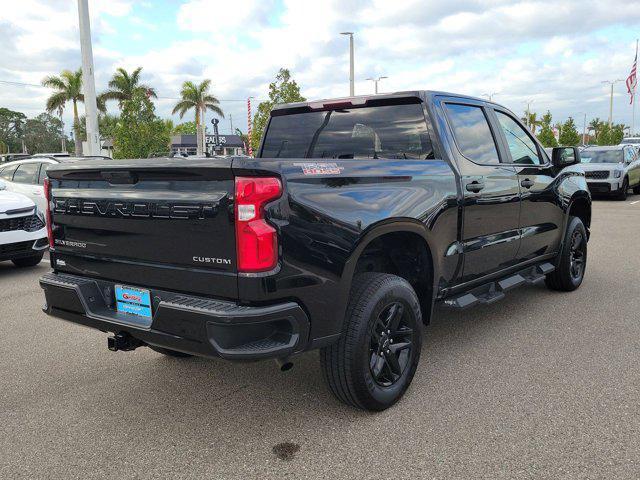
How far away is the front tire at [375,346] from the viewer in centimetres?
303

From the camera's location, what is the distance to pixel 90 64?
49.0ft

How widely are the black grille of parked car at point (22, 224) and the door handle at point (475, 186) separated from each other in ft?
20.3

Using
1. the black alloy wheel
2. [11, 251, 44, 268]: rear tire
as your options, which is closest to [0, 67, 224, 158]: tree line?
[11, 251, 44, 268]: rear tire

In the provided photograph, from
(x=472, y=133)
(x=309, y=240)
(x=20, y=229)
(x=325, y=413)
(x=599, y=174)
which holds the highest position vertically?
(x=472, y=133)

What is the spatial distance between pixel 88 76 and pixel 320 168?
14.0 m

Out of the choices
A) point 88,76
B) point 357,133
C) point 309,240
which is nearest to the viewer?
point 309,240

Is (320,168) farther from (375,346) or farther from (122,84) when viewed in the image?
(122,84)

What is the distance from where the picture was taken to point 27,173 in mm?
10703

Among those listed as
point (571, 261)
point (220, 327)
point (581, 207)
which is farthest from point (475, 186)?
point (581, 207)

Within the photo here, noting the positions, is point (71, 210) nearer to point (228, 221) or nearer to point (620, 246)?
point (228, 221)

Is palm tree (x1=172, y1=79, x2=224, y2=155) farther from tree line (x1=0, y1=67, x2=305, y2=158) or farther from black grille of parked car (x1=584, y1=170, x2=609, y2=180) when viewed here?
black grille of parked car (x1=584, y1=170, x2=609, y2=180)

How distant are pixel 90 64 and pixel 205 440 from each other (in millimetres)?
14310

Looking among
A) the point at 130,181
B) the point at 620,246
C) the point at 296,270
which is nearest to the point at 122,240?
the point at 130,181

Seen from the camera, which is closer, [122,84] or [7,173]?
[7,173]
